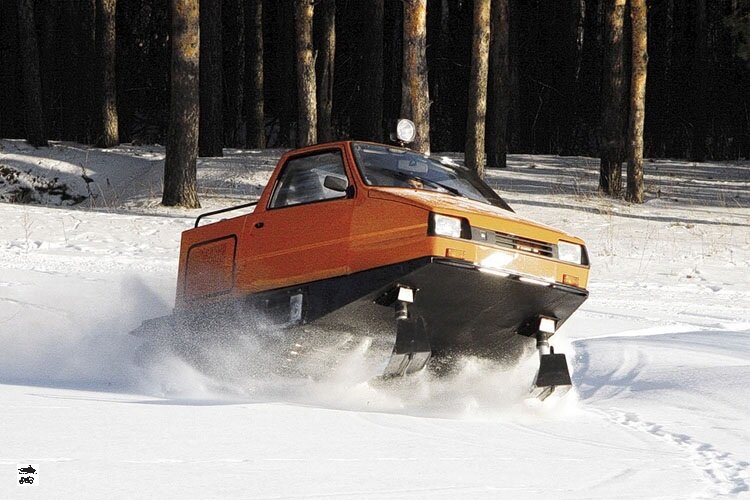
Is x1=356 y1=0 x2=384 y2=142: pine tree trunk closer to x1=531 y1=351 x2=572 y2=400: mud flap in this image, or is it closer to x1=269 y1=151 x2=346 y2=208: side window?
x1=269 y1=151 x2=346 y2=208: side window

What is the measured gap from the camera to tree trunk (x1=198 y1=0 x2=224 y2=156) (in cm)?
2698

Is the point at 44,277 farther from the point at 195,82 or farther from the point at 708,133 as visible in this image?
the point at 708,133

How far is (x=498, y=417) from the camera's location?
22.4 feet

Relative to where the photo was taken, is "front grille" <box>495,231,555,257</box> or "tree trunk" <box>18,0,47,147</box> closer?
"front grille" <box>495,231,555,257</box>

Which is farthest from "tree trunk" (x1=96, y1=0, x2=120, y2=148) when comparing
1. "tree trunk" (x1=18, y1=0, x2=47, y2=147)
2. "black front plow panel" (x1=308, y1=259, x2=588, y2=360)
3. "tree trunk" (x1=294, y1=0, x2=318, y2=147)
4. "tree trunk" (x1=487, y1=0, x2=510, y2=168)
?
"black front plow panel" (x1=308, y1=259, x2=588, y2=360)

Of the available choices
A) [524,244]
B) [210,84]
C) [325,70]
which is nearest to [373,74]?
[325,70]

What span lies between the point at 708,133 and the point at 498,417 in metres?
36.8

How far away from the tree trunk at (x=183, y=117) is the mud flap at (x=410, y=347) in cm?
1280

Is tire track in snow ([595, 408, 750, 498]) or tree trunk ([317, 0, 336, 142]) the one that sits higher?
tree trunk ([317, 0, 336, 142])

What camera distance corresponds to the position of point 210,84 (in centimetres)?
2759

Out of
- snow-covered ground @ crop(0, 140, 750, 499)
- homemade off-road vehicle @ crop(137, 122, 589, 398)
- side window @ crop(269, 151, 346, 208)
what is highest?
side window @ crop(269, 151, 346, 208)

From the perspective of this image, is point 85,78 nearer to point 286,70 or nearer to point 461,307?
point 286,70

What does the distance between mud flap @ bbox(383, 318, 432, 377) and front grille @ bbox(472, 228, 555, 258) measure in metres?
0.66

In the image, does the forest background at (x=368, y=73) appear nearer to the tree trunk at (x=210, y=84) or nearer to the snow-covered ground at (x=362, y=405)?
the tree trunk at (x=210, y=84)
